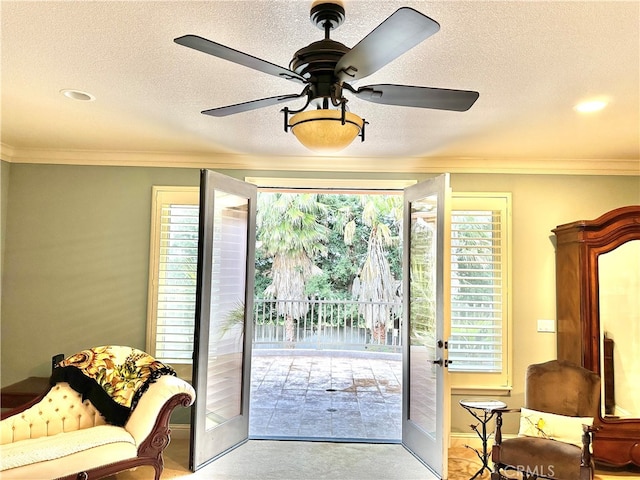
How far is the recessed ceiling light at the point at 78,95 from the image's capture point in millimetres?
2721

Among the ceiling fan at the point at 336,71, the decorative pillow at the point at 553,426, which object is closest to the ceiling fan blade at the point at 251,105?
the ceiling fan at the point at 336,71

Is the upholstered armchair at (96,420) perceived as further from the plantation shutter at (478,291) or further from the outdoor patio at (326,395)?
the plantation shutter at (478,291)

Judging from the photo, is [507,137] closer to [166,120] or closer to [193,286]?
[166,120]

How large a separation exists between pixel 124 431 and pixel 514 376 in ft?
10.9

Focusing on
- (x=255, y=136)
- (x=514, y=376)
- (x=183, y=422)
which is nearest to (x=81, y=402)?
(x=183, y=422)

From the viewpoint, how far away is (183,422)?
4.02 metres

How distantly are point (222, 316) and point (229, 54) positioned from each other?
101 inches

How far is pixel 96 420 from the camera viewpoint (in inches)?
118

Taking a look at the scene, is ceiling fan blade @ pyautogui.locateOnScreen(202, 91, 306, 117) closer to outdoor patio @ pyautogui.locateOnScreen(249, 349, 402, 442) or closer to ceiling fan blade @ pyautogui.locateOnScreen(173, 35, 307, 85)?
ceiling fan blade @ pyautogui.locateOnScreen(173, 35, 307, 85)

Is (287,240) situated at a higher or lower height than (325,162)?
lower

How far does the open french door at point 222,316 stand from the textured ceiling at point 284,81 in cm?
56

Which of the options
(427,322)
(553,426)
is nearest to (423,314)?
(427,322)

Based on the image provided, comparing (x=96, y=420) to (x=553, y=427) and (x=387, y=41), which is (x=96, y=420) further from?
(x=553, y=427)

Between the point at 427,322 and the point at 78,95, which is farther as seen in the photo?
the point at 427,322
